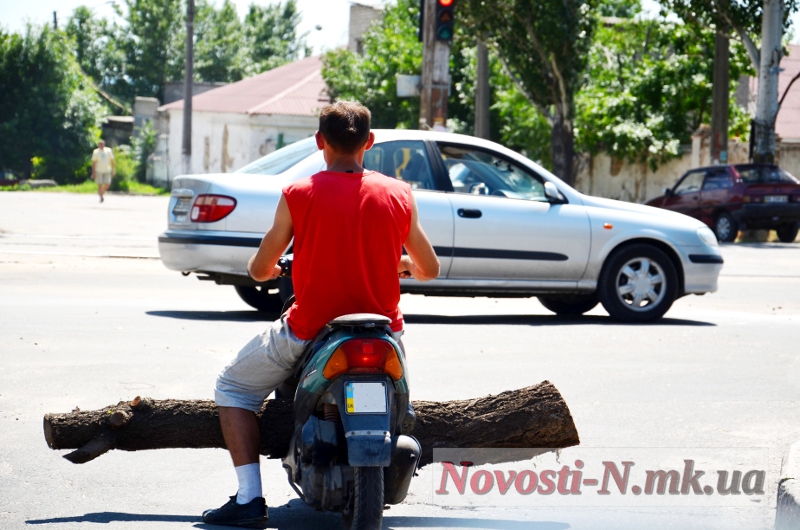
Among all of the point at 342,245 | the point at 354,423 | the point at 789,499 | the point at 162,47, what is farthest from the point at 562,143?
the point at 162,47

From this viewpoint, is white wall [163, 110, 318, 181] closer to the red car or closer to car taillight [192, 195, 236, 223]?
the red car

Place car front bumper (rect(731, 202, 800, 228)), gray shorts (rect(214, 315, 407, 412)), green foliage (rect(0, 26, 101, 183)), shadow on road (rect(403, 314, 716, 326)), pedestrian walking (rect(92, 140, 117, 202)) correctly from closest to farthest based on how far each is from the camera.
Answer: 1. gray shorts (rect(214, 315, 407, 412))
2. shadow on road (rect(403, 314, 716, 326))
3. car front bumper (rect(731, 202, 800, 228))
4. pedestrian walking (rect(92, 140, 117, 202))
5. green foliage (rect(0, 26, 101, 183))

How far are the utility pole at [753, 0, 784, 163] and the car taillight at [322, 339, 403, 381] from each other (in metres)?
21.8

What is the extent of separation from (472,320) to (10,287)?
458 cm

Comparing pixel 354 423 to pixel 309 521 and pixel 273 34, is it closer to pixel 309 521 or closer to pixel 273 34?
pixel 309 521

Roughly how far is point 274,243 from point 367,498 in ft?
3.13

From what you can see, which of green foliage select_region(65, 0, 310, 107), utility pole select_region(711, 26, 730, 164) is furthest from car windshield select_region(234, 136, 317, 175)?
green foliage select_region(65, 0, 310, 107)

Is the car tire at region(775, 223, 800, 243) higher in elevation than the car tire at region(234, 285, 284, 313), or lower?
lower

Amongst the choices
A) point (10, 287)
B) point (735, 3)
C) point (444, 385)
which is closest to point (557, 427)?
point (444, 385)

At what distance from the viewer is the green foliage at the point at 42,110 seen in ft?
153

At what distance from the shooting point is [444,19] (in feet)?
59.9

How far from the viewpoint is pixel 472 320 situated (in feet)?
34.2

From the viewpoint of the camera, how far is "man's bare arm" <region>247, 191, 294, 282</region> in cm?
409

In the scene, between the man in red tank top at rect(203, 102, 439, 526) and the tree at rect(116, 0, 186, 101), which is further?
the tree at rect(116, 0, 186, 101)
